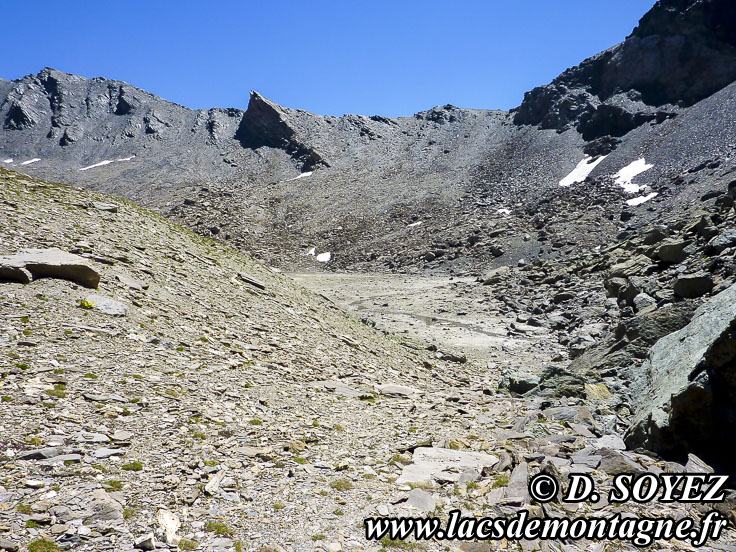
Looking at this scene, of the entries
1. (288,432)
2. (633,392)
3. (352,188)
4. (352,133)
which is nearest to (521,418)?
(633,392)

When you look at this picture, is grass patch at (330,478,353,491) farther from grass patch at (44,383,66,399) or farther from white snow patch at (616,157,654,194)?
white snow patch at (616,157,654,194)

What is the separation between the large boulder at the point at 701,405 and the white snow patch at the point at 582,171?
77704 mm

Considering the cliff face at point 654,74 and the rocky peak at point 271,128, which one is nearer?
the cliff face at point 654,74

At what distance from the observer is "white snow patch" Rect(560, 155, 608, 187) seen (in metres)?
81.1

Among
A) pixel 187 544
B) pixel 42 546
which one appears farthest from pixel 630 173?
pixel 42 546

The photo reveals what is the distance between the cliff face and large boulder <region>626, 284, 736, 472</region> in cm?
9400

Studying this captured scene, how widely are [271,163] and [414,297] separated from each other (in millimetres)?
79019

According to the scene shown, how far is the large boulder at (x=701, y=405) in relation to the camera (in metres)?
8.47

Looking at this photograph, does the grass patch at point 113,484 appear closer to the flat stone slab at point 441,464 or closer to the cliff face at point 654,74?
the flat stone slab at point 441,464

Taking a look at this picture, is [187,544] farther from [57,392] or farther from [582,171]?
[582,171]

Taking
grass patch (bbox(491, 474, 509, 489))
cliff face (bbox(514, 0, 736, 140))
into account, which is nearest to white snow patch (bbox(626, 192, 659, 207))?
cliff face (bbox(514, 0, 736, 140))

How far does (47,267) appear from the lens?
12.9 meters

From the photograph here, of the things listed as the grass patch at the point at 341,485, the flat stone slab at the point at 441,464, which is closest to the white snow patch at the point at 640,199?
the flat stone slab at the point at 441,464

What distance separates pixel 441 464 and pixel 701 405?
4.88 metres
